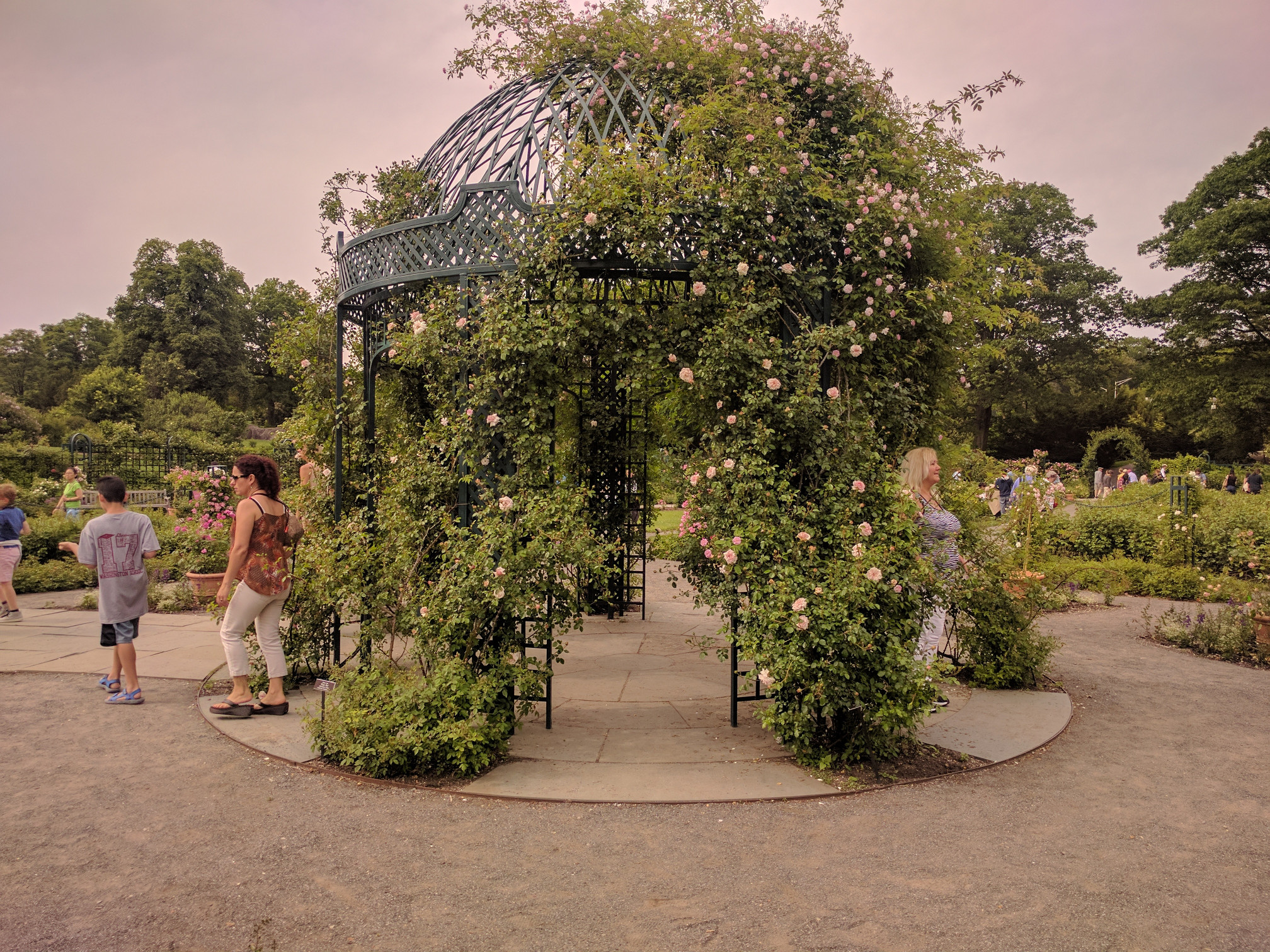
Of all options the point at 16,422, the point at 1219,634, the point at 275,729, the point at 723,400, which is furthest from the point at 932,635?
the point at 16,422

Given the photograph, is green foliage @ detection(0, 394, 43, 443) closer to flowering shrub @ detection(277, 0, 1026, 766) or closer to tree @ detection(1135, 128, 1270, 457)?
flowering shrub @ detection(277, 0, 1026, 766)

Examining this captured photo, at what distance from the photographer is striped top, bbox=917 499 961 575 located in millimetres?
5270

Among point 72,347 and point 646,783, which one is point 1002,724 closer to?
point 646,783

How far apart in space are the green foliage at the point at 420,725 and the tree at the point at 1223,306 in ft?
120

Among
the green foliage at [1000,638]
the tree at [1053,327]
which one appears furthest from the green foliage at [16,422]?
the tree at [1053,327]

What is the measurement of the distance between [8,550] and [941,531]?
982 cm

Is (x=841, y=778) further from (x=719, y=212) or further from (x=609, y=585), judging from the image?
(x=609, y=585)

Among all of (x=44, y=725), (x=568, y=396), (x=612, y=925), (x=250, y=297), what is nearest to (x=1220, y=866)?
(x=612, y=925)

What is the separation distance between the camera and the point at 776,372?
4516 millimetres

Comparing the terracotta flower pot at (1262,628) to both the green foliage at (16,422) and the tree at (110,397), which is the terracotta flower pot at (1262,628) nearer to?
the green foliage at (16,422)

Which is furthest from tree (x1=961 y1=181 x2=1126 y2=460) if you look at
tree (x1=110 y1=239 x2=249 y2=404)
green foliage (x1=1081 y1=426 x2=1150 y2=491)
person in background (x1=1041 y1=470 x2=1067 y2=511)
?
tree (x1=110 y1=239 x2=249 y2=404)

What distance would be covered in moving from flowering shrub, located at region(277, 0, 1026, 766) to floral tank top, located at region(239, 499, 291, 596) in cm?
26

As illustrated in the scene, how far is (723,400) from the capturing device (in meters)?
4.64

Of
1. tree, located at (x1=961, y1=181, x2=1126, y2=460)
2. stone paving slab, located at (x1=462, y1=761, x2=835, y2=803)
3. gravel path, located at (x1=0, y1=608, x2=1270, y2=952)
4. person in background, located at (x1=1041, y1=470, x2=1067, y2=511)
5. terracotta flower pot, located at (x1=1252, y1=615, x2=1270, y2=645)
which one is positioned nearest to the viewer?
gravel path, located at (x1=0, y1=608, x2=1270, y2=952)
